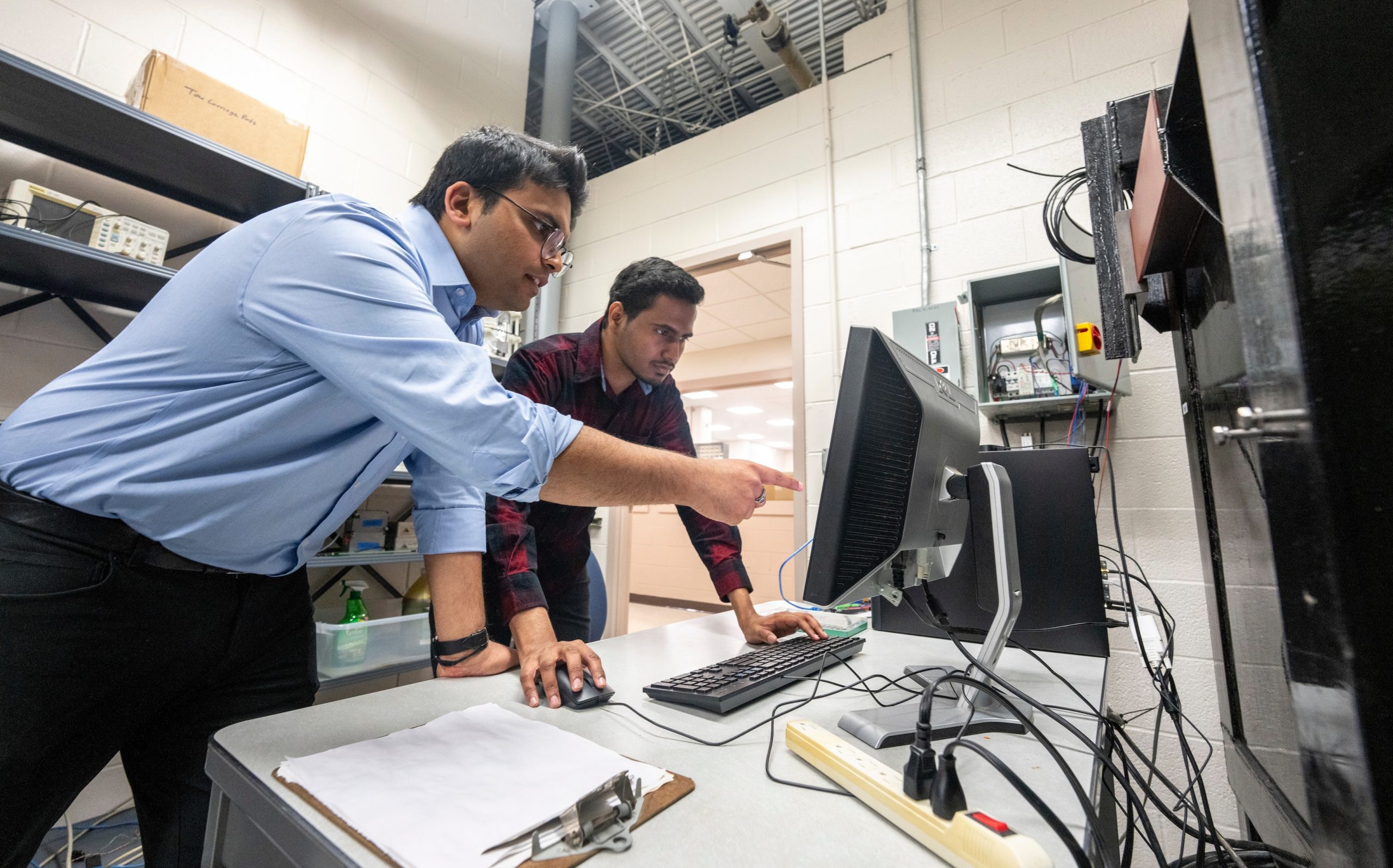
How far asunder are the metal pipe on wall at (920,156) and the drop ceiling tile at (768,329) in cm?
261

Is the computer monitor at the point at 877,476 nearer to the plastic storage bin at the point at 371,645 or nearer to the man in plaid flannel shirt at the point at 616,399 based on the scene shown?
the man in plaid flannel shirt at the point at 616,399

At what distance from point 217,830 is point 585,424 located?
860 mm

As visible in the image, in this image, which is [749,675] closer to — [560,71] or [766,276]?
[560,71]

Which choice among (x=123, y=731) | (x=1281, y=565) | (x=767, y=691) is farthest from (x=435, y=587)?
(x=1281, y=565)

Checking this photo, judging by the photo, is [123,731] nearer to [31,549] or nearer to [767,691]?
[31,549]

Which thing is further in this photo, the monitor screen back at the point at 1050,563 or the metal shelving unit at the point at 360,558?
the metal shelving unit at the point at 360,558

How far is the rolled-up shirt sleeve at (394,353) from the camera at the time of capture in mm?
613

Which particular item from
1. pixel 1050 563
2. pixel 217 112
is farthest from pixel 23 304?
pixel 1050 563

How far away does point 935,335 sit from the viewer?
2.01 m

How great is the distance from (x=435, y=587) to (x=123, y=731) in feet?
1.29

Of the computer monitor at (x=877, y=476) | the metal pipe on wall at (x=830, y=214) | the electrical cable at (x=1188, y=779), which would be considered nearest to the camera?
the electrical cable at (x=1188, y=779)

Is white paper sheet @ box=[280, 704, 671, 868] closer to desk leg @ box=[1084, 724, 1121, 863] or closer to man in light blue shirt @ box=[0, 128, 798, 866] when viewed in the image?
man in light blue shirt @ box=[0, 128, 798, 866]

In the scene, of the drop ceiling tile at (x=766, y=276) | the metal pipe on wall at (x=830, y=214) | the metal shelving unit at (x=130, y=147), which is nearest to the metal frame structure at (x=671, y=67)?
the metal pipe on wall at (x=830, y=214)

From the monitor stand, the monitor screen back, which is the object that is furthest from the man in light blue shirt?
the monitor screen back
